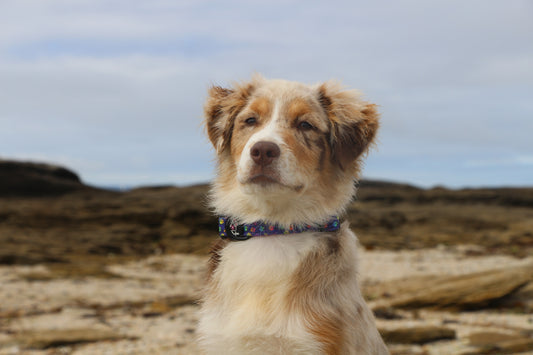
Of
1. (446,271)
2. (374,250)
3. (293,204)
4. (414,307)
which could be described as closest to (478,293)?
(414,307)

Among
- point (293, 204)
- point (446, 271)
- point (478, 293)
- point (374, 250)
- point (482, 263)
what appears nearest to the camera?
point (293, 204)

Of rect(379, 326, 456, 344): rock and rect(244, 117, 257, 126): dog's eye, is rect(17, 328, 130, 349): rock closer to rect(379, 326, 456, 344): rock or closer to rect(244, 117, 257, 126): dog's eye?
rect(379, 326, 456, 344): rock

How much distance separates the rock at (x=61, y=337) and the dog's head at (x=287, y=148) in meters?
4.98

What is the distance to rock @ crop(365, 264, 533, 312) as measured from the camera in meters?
10.0

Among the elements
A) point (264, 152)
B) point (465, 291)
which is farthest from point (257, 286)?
point (465, 291)

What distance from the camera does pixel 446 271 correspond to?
1603 centimetres

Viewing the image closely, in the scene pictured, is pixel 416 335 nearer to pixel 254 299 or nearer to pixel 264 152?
pixel 254 299

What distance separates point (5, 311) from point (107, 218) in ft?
38.6

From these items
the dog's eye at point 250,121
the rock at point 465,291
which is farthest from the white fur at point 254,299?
the rock at point 465,291

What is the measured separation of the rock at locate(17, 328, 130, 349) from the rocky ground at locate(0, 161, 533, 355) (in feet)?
0.07

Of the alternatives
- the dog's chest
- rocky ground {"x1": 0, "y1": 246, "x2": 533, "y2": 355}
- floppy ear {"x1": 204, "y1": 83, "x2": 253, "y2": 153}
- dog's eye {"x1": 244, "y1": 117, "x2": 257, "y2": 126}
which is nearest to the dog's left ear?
floppy ear {"x1": 204, "y1": 83, "x2": 253, "y2": 153}

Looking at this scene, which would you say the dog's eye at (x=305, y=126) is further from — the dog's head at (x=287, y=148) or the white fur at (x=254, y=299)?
the white fur at (x=254, y=299)

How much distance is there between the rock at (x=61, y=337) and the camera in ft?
26.4

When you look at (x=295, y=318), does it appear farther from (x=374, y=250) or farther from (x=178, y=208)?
(x=178, y=208)
